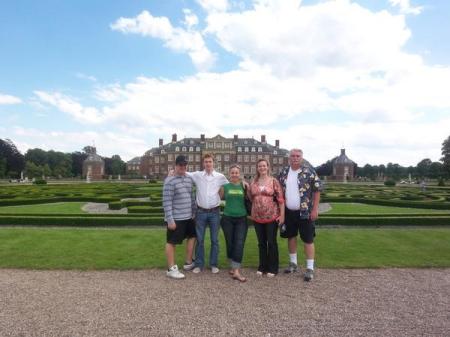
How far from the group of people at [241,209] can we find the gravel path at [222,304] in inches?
13.4

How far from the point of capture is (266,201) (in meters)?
5.14

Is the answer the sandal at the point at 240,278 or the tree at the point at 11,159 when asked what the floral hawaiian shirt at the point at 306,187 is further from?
the tree at the point at 11,159

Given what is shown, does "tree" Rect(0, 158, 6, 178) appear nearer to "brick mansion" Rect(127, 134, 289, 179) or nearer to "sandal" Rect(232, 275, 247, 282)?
"brick mansion" Rect(127, 134, 289, 179)

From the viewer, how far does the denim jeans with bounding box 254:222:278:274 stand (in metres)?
5.20

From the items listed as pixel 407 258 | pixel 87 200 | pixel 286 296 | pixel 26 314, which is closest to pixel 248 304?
pixel 286 296

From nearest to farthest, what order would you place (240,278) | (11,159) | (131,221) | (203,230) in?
(240,278), (203,230), (131,221), (11,159)

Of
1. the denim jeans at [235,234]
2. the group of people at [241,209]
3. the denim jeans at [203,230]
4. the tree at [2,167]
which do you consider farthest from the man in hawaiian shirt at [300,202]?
the tree at [2,167]

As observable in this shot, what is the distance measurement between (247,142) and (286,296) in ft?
204

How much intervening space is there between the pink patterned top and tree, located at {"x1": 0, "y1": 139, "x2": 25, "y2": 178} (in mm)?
62523

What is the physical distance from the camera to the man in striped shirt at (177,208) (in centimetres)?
513

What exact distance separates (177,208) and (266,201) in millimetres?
1379

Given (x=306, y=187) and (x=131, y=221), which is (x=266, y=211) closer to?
(x=306, y=187)

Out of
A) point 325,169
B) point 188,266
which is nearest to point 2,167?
point 188,266

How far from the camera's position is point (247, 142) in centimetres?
6606
